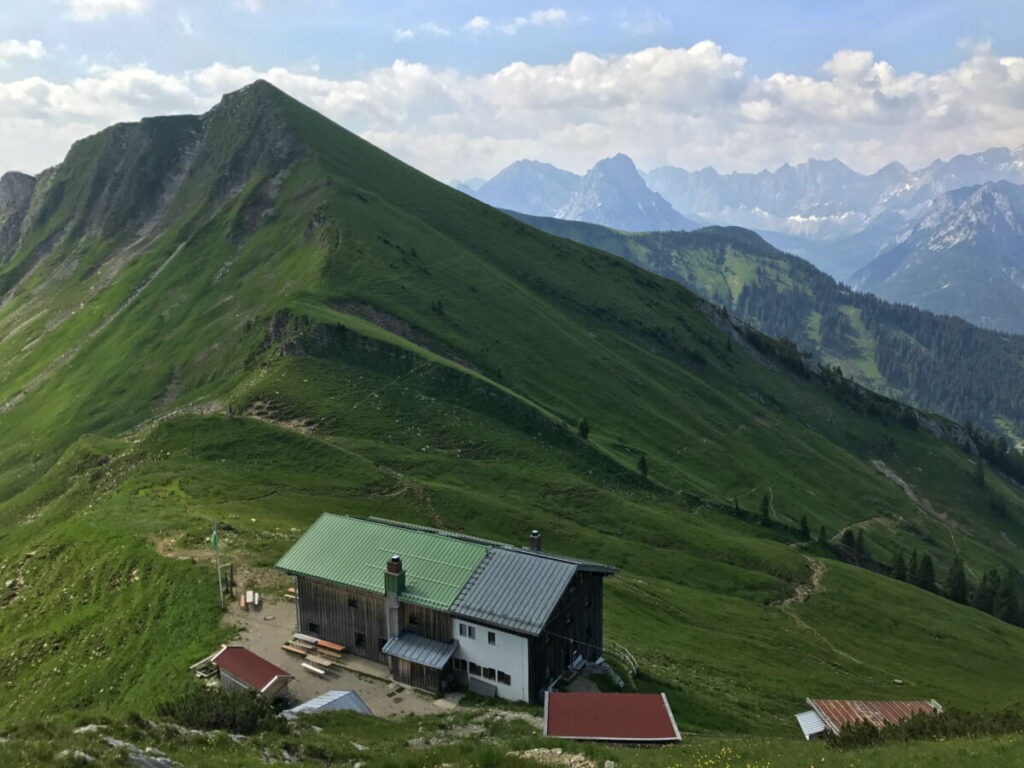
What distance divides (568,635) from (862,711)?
1741cm

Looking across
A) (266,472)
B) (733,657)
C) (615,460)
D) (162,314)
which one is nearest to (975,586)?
(615,460)

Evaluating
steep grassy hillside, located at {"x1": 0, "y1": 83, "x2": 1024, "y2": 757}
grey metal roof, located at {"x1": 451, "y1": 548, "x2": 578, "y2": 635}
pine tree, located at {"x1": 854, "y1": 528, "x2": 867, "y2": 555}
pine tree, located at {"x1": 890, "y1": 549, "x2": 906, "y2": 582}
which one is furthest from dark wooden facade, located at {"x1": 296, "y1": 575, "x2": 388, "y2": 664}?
pine tree, located at {"x1": 854, "y1": 528, "x2": 867, "y2": 555}

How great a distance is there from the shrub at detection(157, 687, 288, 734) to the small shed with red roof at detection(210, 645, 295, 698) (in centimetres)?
520

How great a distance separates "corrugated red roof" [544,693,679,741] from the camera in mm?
32375

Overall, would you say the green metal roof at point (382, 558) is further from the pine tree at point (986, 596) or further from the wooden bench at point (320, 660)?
the pine tree at point (986, 596)

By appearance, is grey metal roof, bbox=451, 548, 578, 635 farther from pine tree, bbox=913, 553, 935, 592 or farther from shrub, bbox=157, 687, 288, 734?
pine tree, bbox=913, 553, 935, 592

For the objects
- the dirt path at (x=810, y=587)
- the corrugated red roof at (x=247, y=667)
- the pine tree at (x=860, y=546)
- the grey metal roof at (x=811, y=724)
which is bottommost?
the pine tree at (x=860, y=546)

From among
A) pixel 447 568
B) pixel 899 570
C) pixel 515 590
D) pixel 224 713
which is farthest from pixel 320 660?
pixel 899 570

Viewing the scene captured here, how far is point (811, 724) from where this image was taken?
39.8m

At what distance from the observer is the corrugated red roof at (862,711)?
1515 inches

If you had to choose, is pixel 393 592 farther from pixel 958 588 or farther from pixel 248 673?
pixel 958 588

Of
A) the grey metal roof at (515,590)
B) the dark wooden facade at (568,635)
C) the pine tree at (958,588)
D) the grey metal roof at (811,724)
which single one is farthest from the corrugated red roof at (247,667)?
the pine tree at (958,588)

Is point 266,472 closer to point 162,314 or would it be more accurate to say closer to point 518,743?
point 518,743

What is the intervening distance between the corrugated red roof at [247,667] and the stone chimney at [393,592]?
650 cm
